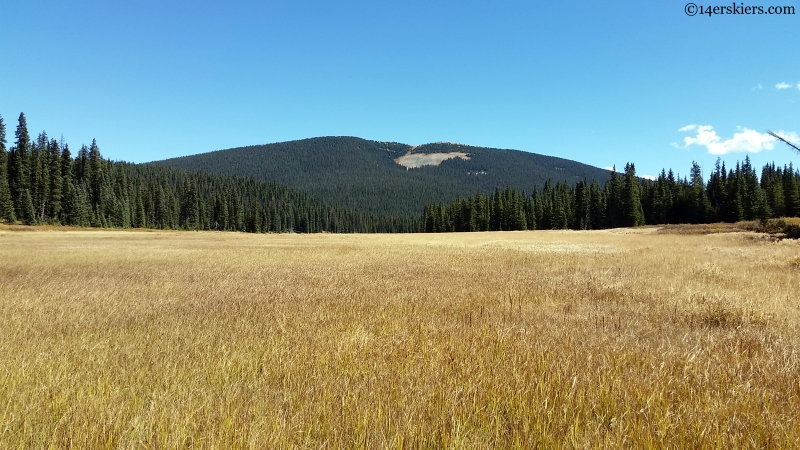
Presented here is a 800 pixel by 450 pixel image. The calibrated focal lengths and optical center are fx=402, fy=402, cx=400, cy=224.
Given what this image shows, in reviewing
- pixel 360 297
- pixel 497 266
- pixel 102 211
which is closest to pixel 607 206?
pixel 497 266

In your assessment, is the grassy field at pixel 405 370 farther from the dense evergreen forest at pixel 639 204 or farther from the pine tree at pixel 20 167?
the pine tree at pixel 20 167

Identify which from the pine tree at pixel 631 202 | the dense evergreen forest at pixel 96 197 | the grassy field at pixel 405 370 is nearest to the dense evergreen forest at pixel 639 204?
the pine tree at pixel 631 202

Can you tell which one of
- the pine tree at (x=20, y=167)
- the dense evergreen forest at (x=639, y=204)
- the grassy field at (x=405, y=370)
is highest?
the pine tree at (x=20, y=167)

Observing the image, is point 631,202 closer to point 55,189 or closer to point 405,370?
point 405,370

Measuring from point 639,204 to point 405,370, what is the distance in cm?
11037

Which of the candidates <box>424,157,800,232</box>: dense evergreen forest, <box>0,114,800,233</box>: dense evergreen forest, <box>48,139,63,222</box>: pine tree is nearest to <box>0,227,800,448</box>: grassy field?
<box>424,157,800,232</box>: dense evergreen forest

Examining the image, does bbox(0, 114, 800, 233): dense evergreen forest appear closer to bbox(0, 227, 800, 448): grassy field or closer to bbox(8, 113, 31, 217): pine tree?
bbox(8, 113, 31, 217): pine tree

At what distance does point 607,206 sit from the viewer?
10650 centimetres

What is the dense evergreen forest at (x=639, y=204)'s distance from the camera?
85.8 m

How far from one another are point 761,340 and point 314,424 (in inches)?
236

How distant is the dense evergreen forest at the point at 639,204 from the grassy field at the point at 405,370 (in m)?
90.9

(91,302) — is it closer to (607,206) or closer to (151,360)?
(151,360)

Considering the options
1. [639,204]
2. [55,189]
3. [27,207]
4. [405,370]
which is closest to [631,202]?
[639,204]

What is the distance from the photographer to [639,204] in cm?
9794
